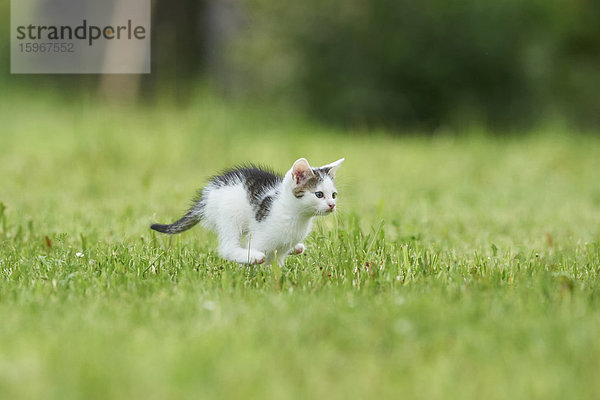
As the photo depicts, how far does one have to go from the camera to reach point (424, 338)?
9.82ft

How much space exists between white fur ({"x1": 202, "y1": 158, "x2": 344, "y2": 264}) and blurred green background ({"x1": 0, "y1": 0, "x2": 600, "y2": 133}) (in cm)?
927

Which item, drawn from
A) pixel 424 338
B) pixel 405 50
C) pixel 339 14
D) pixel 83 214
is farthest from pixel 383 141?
pixel 424 338

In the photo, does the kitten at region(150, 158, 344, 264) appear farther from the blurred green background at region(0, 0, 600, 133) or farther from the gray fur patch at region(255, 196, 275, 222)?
the blurred green background at region(0, 0, 600, 133)

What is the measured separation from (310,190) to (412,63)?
395 inches

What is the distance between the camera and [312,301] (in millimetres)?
3463

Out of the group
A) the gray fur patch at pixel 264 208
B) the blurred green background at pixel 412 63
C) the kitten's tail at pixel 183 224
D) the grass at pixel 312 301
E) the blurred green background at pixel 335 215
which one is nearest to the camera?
the grass at pixel 312 301

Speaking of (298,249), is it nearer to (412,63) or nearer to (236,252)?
(236,252)

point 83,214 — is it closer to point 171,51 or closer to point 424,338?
point 424,338

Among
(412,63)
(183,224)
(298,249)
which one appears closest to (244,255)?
(298,249)

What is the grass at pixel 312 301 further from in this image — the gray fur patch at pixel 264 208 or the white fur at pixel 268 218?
the gray fur patch at pixel 264 208

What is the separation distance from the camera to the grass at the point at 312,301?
8.40ft

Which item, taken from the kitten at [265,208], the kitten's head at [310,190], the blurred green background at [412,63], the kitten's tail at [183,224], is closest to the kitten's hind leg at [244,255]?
the kitten at [265,208]

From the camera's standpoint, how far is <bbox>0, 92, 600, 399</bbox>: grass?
8.40ft

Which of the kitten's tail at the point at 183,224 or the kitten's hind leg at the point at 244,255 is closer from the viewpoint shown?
the kitten's hind leg at the point at 244,255
